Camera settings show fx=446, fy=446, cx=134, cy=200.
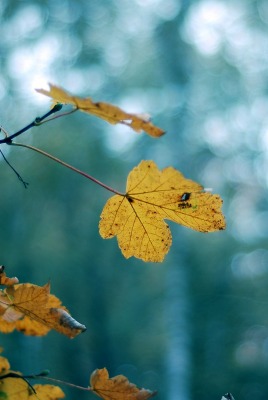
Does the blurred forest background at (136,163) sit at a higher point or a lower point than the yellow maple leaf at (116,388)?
higher

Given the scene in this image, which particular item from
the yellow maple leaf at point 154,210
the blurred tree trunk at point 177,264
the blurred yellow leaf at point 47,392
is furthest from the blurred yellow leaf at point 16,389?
the blurred tree trunk at point 177,264

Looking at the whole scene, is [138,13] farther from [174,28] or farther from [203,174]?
[203,174]

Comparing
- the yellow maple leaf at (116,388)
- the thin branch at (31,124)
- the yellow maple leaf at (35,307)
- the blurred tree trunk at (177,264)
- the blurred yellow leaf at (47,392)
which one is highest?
the blurred tree trunk at (177,264)

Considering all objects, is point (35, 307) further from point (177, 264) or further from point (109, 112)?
point (177, 264)

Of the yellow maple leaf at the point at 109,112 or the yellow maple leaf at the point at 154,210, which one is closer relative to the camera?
the yellow maple leaf at the point at 109,112

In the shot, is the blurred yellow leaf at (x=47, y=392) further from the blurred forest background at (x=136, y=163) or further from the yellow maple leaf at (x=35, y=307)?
the blurred forest background at (x=136, y=163)

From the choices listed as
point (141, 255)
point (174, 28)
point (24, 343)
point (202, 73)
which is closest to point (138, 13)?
point (174, 28)
